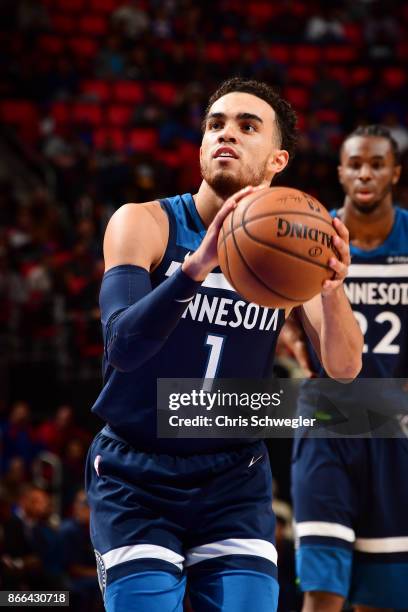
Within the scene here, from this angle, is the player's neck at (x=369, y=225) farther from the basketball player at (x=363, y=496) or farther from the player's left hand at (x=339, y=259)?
the player's left hand at (x=339, y=259)

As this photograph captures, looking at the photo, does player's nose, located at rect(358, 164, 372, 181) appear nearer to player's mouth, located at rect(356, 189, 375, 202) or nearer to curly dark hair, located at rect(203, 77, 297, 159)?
player's mouth, located at rect(356, 189, 375, 202)

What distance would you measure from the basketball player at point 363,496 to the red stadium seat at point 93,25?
1124cm

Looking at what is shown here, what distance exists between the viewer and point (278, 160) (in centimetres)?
324

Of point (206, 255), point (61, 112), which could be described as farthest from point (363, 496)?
point (61, 112)

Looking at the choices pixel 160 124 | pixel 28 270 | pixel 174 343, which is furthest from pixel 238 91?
pixel 160 124

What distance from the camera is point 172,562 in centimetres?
285

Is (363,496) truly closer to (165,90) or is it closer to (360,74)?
(165,90)

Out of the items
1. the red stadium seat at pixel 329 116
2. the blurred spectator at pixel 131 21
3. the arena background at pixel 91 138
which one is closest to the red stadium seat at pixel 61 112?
the arena background at pixel 91 138

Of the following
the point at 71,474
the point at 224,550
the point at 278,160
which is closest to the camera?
the point at 224,550

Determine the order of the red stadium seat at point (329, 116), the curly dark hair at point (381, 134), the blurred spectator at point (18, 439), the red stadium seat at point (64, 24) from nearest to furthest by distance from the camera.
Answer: the curly dark hair at point (381, 134)
the blurred spectator at point (18, 439)
the red stadium seat at point (329, 116)
the red stadium seat at point (64, 24)

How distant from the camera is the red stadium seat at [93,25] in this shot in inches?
571

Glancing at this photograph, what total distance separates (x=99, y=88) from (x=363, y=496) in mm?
10519

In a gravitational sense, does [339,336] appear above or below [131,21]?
below

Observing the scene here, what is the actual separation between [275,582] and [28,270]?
7.81 meters
